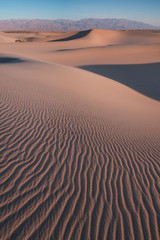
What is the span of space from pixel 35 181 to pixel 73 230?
112 cm

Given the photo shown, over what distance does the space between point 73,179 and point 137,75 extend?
1649 centimetres

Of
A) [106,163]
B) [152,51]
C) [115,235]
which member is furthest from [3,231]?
[152,51]

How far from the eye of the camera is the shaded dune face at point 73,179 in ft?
8.96

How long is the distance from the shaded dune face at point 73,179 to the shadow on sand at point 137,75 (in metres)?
8.44

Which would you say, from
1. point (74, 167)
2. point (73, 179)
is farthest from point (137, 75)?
point (73, 179)

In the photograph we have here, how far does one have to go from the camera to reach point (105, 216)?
2.93 metres

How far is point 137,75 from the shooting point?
18.0 metres

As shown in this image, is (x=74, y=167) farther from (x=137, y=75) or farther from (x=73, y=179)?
(x=137, y=75)

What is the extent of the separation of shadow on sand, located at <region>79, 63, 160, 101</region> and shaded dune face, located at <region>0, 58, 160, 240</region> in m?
8.44

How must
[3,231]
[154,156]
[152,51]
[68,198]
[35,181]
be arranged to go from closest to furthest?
[3,231], [68,198], [35,181], [154,156], [152,51]

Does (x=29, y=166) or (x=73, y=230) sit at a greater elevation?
(x=29, y=166)

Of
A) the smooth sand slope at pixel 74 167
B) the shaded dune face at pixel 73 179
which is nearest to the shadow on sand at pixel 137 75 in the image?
the smooth sand slope at pixel 74 167

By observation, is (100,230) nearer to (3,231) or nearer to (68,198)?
(68,198)

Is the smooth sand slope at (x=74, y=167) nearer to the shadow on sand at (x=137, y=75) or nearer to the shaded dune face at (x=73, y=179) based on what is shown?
the shaded dune face at (x=73, y=179)
